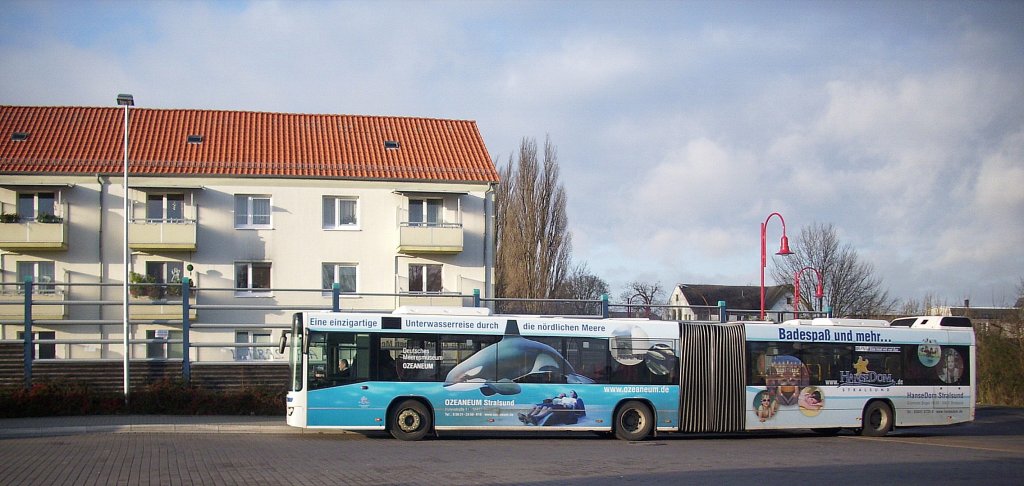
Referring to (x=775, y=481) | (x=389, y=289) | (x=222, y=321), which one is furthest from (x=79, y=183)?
(x=775, y=481)

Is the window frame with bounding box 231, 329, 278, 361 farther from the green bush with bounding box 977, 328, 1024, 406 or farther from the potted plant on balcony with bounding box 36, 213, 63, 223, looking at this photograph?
the green bush with bounding box 977, 328, 1024, 406

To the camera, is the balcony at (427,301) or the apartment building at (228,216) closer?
the apartment building at (228,216)

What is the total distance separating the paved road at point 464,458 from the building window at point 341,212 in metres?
14.3

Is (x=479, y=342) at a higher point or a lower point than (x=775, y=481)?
higher

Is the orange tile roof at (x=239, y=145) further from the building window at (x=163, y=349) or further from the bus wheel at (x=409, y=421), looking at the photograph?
the bus wheel at (x=409, y=421)

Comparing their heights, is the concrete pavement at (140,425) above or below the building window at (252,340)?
below

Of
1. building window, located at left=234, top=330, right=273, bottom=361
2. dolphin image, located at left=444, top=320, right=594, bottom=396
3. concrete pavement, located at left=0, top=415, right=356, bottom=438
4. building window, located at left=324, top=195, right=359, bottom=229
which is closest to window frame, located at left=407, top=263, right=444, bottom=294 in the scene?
building window, located at left=324, top=195, right=359, bottom=229

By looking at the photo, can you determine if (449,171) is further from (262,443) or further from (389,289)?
(262,443)

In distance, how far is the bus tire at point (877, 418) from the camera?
Answer: 21781mm

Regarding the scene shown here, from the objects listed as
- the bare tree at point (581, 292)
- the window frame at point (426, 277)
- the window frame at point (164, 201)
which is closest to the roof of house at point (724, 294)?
the bare tree at point (581, 292)

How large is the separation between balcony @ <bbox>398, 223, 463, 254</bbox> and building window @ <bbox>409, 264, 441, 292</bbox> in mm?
1015

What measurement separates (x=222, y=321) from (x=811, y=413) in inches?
810

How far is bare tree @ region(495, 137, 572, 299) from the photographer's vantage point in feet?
158

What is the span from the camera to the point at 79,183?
33531mm
